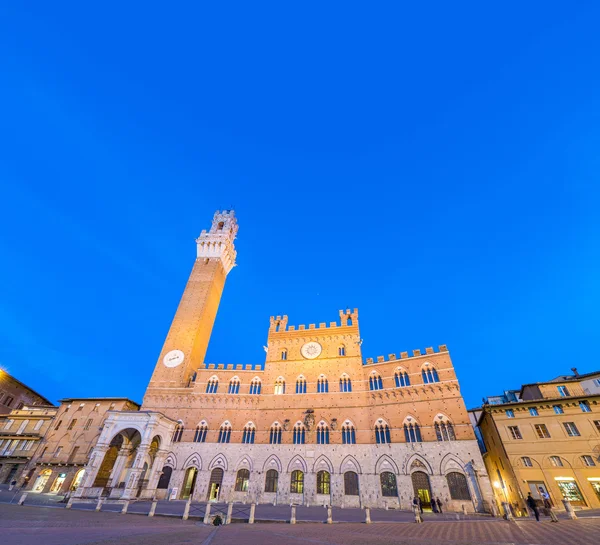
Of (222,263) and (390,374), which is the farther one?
(222,263)

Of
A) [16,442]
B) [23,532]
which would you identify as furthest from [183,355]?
[23,532]

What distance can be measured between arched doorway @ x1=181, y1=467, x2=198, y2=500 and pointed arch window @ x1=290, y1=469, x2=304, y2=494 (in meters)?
9.69

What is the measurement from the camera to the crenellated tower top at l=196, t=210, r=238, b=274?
150ft

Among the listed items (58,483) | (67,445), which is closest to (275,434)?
(58,483)

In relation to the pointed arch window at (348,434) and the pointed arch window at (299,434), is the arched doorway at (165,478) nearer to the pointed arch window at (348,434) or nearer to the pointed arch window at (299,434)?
the pointed arch window at (299,434)

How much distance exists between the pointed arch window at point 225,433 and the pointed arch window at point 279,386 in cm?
598

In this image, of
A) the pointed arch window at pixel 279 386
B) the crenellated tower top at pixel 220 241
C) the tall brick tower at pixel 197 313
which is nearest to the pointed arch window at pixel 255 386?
the pointed arch window at pixel 279 386

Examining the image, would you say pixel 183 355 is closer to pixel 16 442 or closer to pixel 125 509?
pixel 125 509

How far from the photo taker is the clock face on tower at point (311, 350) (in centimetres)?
3446

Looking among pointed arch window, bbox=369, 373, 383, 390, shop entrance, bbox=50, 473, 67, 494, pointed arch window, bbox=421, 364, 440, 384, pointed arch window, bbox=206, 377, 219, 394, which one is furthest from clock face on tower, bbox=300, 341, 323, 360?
shop entrance, bbox=50, 473, 67, 494

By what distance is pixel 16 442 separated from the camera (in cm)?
3447

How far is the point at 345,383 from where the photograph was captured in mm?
31906

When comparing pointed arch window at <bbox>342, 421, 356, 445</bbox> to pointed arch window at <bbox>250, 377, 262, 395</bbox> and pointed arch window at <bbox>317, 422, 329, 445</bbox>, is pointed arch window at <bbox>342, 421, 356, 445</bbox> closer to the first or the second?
pointed arch window at <bbox>317, 422, 329, 445</bbox>

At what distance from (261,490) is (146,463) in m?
11.4
